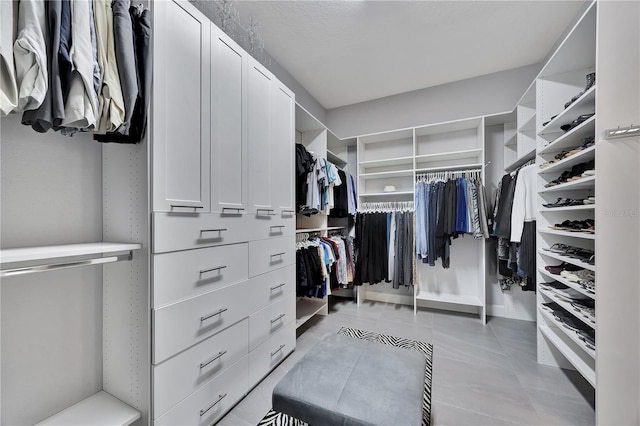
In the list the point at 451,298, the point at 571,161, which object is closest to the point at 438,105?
the point at 571,161

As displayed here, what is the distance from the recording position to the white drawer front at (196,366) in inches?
40.7

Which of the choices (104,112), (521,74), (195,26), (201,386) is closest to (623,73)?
(521,74)

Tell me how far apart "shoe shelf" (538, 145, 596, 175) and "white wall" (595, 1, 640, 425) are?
173mm

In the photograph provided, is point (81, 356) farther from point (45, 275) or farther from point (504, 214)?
point (504, 214)

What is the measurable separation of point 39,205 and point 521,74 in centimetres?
417

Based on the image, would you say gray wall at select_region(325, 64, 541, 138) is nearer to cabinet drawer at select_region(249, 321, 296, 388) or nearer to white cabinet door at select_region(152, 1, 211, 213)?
white cabinet door at select_region(152, 1, 211, 213)

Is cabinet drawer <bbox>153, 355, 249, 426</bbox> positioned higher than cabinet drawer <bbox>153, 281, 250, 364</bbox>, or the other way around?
cabinet drawer <bbox>153, 281, 250, 364</bbox>

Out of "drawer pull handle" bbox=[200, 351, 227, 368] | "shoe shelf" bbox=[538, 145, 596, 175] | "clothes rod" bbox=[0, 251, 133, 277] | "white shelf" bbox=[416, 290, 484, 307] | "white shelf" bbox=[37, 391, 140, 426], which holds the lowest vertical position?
"white shelf" bbox=[416, 290, 484, 307]

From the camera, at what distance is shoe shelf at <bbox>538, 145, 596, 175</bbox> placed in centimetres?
136

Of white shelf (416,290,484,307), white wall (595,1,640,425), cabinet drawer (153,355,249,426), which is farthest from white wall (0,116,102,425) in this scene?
white shelf (416,290,484,307)

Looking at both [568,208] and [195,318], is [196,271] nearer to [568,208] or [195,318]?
[195,318]

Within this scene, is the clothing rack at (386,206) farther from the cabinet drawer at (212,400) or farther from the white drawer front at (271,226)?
the cabinet drawer at (212,400)

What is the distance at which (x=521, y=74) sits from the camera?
2.67 metres

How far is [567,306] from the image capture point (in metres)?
1.55
